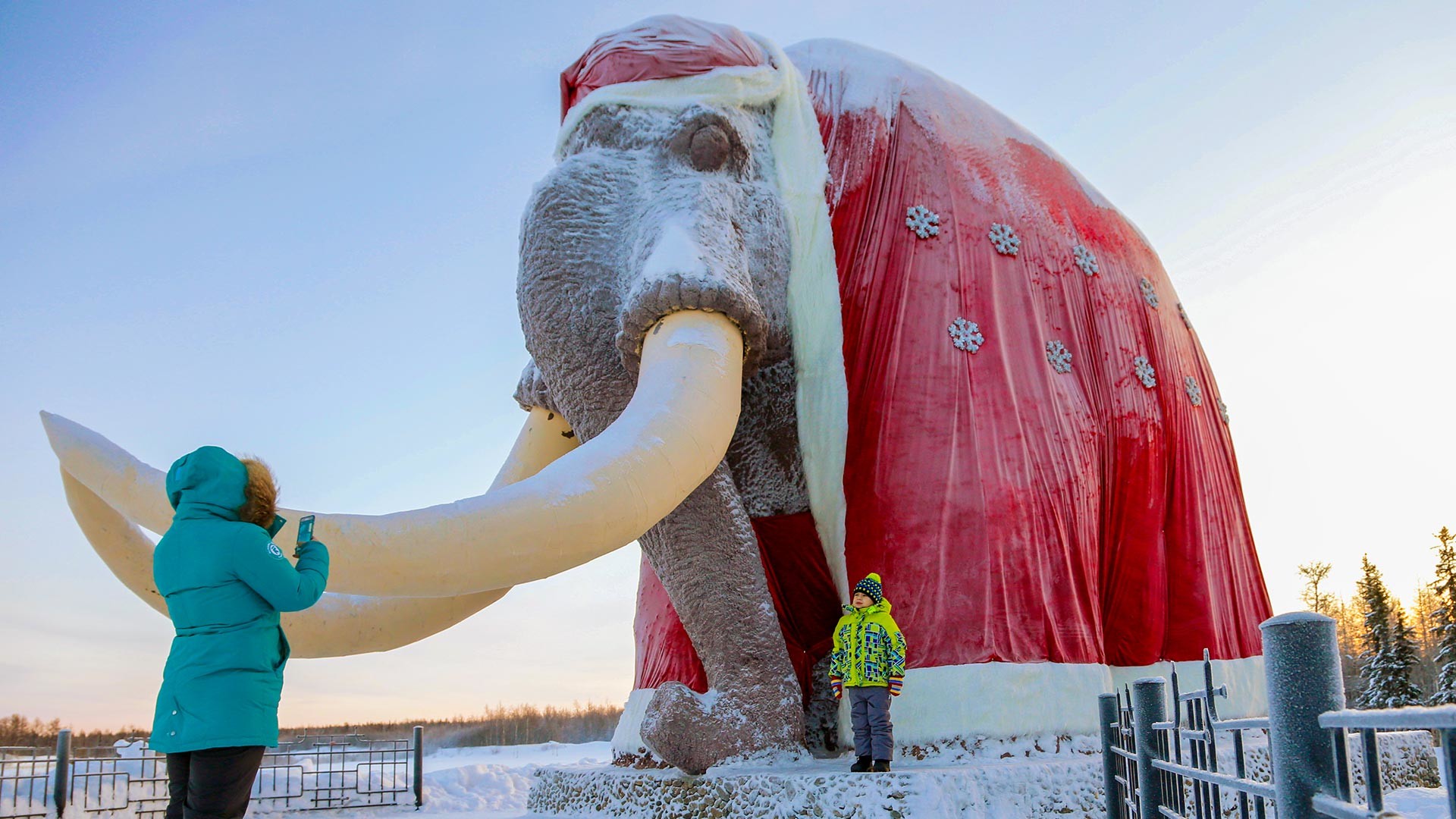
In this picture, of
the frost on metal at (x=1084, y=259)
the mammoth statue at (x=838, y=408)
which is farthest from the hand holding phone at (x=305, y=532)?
the frost on metal at (x=1084, y=259)

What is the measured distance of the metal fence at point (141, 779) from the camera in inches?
307

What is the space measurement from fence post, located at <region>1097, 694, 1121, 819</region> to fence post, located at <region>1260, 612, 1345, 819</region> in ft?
4.48

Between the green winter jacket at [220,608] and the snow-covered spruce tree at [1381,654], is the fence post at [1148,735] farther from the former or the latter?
the snow-covered spruce tree at [1381,654]

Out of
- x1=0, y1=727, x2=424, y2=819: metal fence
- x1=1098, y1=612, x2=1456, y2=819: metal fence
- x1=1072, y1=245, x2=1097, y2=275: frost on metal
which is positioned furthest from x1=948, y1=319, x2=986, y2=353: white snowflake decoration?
x1=0, y1=727, x2=424, y2=819: metal fence

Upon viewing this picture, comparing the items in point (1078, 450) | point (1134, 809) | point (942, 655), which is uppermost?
point (1078, 450)

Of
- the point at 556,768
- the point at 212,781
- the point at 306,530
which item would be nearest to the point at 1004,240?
the point at 556,768

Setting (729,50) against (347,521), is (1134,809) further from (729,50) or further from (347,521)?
(729,50)

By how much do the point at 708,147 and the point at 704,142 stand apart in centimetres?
2

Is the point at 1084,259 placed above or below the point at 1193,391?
above

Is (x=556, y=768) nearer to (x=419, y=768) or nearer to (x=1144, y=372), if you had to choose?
(x=1144, y=372)

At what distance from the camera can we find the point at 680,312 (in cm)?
350

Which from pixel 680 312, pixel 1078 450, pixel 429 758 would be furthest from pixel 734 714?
pixel 429 758

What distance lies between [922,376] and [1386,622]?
16212mm

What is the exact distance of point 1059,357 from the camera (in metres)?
4.12
